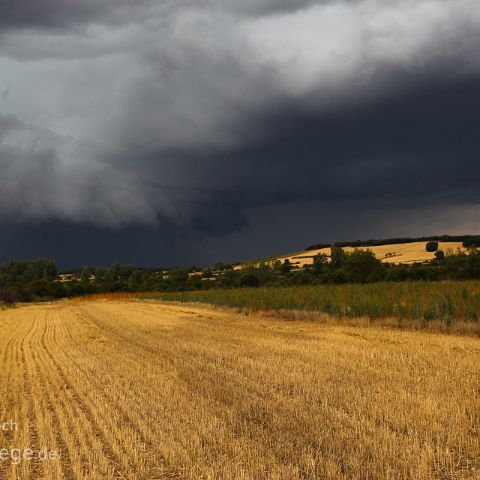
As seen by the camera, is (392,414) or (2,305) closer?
(392,414)

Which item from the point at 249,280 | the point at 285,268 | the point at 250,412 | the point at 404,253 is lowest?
the point at 249,280

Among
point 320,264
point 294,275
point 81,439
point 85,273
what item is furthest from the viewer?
point 85,273

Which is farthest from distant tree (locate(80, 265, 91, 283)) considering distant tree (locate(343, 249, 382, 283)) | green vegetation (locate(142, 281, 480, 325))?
green vegetation (locate(142, 281, 480, 325))

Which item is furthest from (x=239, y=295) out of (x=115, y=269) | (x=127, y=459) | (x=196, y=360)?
(x=115, y=269)

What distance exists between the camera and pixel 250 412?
7.98m

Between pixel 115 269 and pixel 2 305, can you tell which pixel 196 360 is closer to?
pixel 2 305

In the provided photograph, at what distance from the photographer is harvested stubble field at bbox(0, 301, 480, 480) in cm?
582

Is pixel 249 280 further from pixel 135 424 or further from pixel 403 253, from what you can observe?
pixel 135 424

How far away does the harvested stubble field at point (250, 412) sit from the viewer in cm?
582

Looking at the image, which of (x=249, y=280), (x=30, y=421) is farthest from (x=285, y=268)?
(x=30, y=421)

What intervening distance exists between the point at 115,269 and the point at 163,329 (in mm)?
126124

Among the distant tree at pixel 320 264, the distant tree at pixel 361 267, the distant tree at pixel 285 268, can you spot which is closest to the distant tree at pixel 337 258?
the distant tree at pixel 320 264

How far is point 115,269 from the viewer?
144m

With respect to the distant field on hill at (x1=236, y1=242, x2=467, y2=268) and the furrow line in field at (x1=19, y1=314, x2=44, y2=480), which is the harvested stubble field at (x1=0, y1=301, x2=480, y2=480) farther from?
the distant field on hill at (x1=236, y1=242, x2=467, y2=268)
